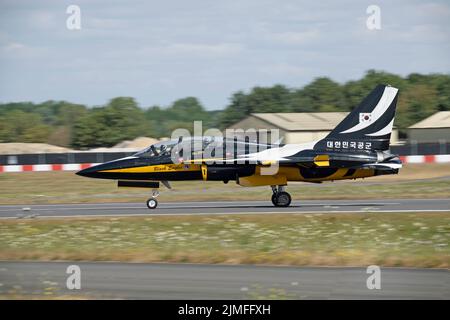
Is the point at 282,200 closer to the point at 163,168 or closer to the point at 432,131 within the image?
the point at 163,168

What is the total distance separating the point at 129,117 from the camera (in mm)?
104375

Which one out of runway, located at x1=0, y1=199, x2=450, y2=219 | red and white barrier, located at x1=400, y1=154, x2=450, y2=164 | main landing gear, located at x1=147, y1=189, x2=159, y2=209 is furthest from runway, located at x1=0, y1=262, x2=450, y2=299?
red and white barrier, located at x1=400, y1=154, x2=450, y2=164

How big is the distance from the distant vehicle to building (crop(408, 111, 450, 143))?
54.1 metres

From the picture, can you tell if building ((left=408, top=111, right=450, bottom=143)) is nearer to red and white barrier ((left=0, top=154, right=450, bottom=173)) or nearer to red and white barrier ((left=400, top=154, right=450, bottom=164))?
red and white barrier ((left=0, top=154, right=450, bottom=173))

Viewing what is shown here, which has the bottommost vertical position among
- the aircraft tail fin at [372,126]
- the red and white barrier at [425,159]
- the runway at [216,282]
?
the runway at [216,282]

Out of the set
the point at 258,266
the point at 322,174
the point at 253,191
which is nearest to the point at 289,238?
the point at 258,266

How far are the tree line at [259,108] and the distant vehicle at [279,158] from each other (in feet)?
203

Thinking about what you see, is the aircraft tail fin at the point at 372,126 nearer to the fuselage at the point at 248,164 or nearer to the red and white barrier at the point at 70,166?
the fuselage at the point at 248,164

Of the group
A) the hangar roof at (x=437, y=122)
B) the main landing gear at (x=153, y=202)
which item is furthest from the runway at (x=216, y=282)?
the hangar roof at (x=437, y=122)

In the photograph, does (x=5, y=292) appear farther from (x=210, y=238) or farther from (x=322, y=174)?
(x=322, y=174)

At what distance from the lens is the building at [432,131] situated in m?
79.5

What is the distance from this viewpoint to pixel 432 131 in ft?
263

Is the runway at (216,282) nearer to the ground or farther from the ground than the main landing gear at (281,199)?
nearer to the ground

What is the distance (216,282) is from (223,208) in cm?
1310
